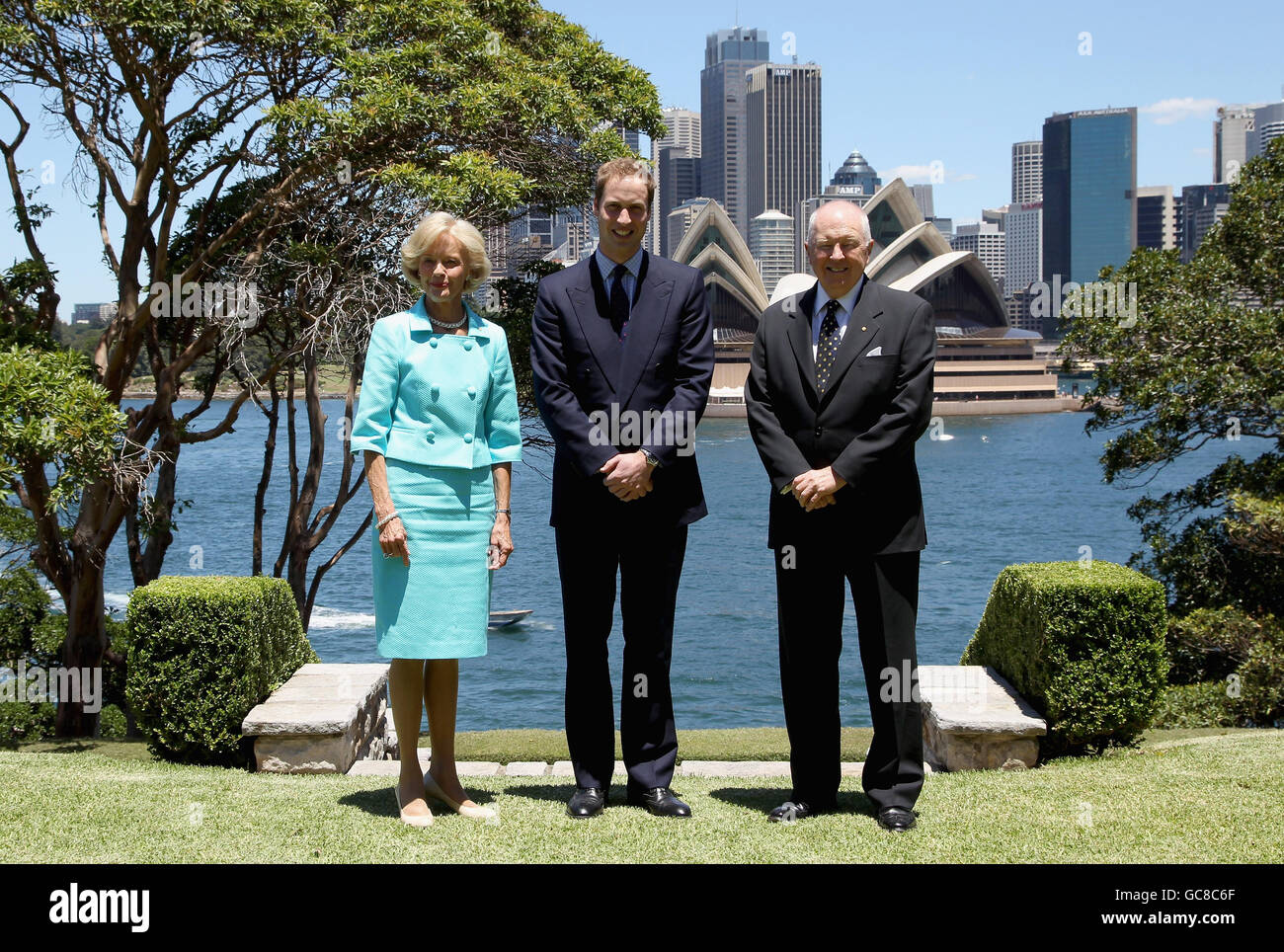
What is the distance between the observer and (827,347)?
3510 mm

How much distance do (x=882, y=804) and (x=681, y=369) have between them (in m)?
1.42

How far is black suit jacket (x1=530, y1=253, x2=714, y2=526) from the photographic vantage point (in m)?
3.40

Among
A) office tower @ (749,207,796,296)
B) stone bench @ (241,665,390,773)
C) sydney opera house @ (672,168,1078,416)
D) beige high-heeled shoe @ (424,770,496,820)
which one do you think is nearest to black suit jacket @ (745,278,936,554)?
beige high-heeled shoe @ (424,770,496,820)

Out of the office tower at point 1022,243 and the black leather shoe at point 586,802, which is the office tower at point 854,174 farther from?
the black leather shoe at point 586,802

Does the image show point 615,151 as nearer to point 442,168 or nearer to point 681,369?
point 442,168

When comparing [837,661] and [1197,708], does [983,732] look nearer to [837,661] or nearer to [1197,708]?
[837,661]

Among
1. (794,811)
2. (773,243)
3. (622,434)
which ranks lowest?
(794,811)

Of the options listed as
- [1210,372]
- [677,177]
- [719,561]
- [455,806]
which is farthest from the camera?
[677,177]

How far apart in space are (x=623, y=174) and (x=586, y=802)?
1.85 m

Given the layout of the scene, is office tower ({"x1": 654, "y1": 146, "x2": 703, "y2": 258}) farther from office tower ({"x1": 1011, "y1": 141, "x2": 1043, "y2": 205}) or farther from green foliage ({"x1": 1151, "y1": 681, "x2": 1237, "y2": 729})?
green foliage ({"x1": 1151, "y1": 681, "x2": 1237, "y2": 729})

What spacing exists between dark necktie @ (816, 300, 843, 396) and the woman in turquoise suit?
932 mm

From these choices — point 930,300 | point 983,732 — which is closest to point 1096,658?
point 983,732

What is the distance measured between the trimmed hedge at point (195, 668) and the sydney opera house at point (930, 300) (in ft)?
139

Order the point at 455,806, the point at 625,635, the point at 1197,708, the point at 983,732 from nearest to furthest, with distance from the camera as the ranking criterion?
the point at 625,635, the point at 455,806, the point at 983,732, the point at 1197,708
